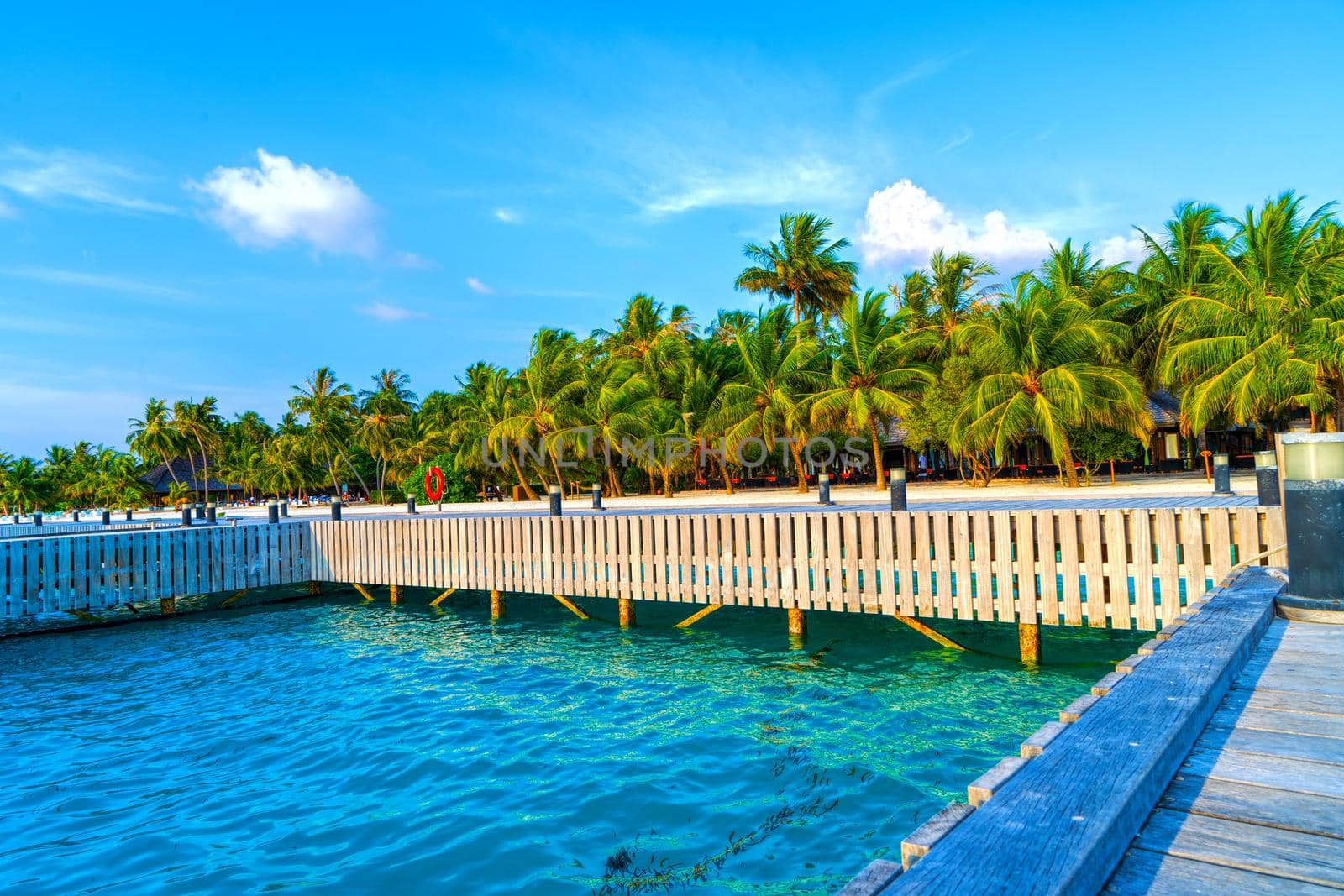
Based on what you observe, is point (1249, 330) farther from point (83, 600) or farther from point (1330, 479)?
point (83, 600)

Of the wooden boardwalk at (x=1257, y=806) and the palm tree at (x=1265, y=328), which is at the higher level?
the palm tree at (x=1265, y=328)

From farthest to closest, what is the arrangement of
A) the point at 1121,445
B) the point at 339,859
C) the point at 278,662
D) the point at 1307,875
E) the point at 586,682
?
the point at 1121,445 → the point at 278,662 → the point at 586,682 → the point at 339,859 → the point at 1307,875

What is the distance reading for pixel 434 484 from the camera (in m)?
38.7

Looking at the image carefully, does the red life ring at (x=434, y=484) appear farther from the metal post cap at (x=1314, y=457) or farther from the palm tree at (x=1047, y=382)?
the metal post cap at (x=1314, y=457)

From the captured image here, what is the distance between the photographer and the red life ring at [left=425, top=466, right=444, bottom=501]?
124 ft

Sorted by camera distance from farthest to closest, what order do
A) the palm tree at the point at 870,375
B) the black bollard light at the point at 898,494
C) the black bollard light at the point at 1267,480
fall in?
the palm tree at the point at 870,375 → the black bollard light at the point at 898,494 → the black bollard light at the point at 1267,480

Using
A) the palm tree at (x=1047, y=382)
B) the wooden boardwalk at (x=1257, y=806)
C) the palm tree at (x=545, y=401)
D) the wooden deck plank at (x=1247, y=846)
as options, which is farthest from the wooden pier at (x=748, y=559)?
the palm tree at (x=545, y=401)

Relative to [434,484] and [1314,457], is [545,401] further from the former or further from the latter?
[1314,457]

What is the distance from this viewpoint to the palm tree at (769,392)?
104ft

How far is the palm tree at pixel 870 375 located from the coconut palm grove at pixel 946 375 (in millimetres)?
101

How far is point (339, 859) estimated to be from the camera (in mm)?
5387

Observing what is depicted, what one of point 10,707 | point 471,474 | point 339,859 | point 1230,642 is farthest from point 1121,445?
point 471,474

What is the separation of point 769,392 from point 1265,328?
18.0 meters

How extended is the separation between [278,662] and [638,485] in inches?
1325
